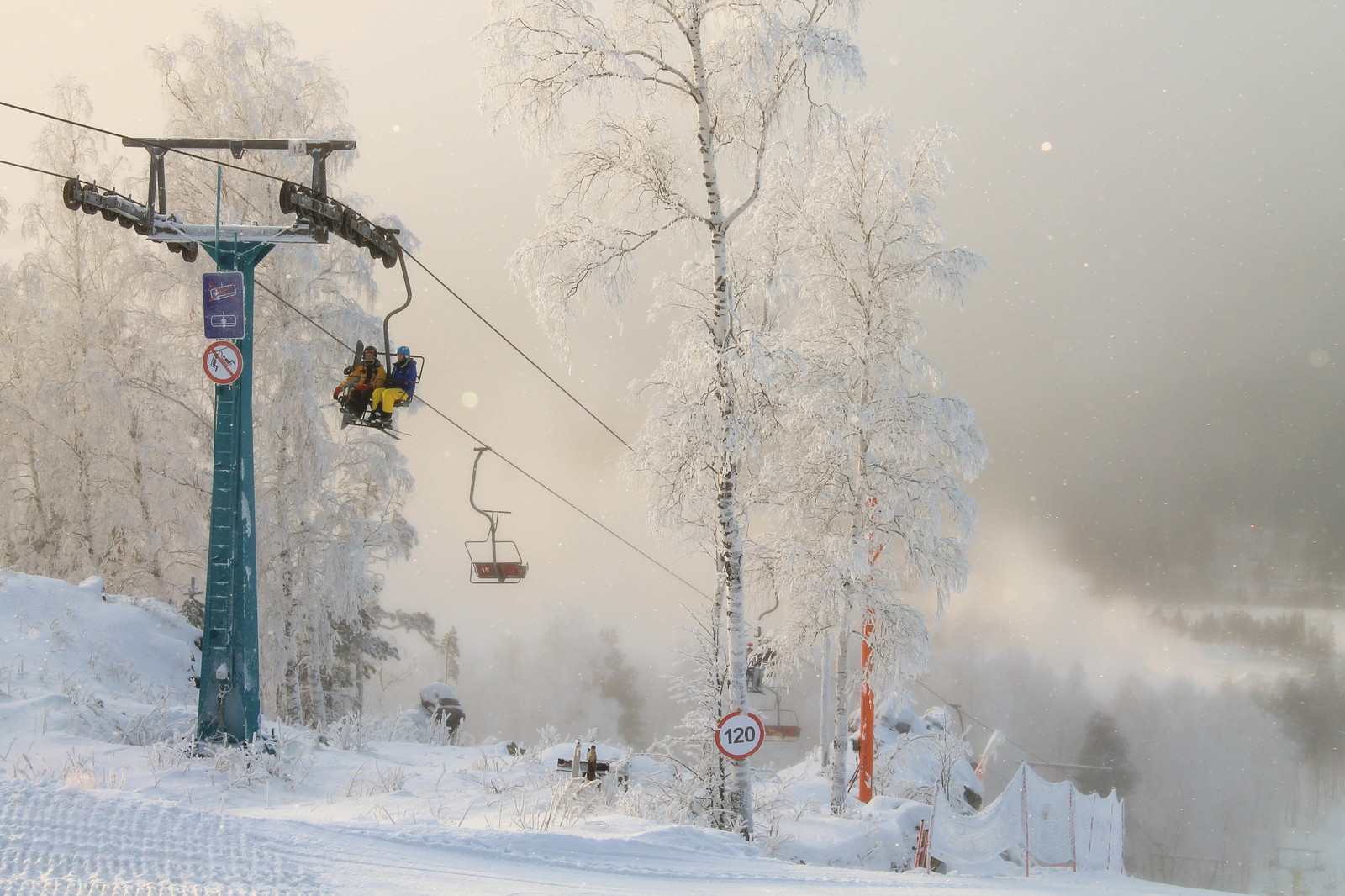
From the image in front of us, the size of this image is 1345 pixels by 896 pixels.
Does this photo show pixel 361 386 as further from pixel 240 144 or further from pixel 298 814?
pixel 298 814

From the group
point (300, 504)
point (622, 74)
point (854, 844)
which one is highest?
point (622, 74)

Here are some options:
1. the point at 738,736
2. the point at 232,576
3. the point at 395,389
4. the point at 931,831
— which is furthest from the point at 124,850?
the point at 931,831

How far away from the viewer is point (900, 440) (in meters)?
12.4

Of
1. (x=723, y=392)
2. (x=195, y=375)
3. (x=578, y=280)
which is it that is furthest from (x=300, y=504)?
(x=723, y=392)

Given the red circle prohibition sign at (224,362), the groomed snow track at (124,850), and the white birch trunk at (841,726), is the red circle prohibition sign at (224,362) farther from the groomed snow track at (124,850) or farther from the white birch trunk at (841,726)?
the white birch trunk at (841,726)

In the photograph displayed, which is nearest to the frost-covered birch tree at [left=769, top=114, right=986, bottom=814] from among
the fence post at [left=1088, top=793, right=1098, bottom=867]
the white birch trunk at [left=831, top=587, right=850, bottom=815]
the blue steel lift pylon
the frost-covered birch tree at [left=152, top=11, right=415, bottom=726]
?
the white birch trunk at [left=831, top=587, right=850, bottom=815]

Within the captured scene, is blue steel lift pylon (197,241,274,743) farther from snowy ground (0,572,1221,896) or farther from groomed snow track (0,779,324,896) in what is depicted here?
groomed snow track (0,779,324,896)

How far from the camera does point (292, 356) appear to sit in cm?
1452

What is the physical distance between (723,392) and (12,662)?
366 inches

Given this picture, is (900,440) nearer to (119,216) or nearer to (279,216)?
(119,216)

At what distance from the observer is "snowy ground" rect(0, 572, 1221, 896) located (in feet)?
13.4

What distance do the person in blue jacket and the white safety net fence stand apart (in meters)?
9.30

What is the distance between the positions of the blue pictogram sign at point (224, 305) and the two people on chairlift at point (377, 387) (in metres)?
1.57

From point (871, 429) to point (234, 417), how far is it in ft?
29.2
